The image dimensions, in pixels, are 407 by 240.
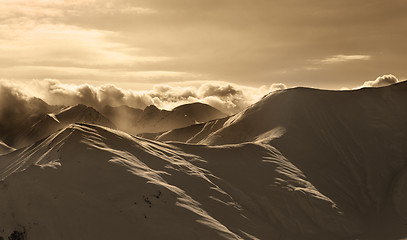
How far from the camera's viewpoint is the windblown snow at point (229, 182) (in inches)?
2405

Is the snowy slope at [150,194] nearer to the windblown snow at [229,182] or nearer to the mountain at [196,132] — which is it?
the windblown snow at [229,182]

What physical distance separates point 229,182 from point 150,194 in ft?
64.7

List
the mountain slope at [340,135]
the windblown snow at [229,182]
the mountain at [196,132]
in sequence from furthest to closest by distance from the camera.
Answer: the mountain at [196,132], the mountain slope at [340,135], the windblown snow at [229,182]

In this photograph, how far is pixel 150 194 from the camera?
66062 mm

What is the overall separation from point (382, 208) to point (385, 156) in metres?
22.7

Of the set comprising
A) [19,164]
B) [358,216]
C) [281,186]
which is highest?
[19,164]

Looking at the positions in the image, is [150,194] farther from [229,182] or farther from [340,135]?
[340,135]

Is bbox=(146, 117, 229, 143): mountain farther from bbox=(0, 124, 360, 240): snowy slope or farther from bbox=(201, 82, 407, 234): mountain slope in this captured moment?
bbox=(0, 124, 360, 240): snowy slope

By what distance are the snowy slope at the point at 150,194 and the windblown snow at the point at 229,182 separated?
186 mm

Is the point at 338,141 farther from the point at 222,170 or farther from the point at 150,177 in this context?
the point at 150,177

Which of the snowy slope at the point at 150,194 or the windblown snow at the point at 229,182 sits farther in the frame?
the windblown snow at the point at 229,182

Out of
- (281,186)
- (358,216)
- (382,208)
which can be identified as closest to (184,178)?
(281,186)

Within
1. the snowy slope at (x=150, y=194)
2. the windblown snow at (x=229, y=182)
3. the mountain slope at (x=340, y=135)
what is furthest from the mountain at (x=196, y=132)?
the snowy slope at (x=150, y=194)

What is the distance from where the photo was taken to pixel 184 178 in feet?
246
